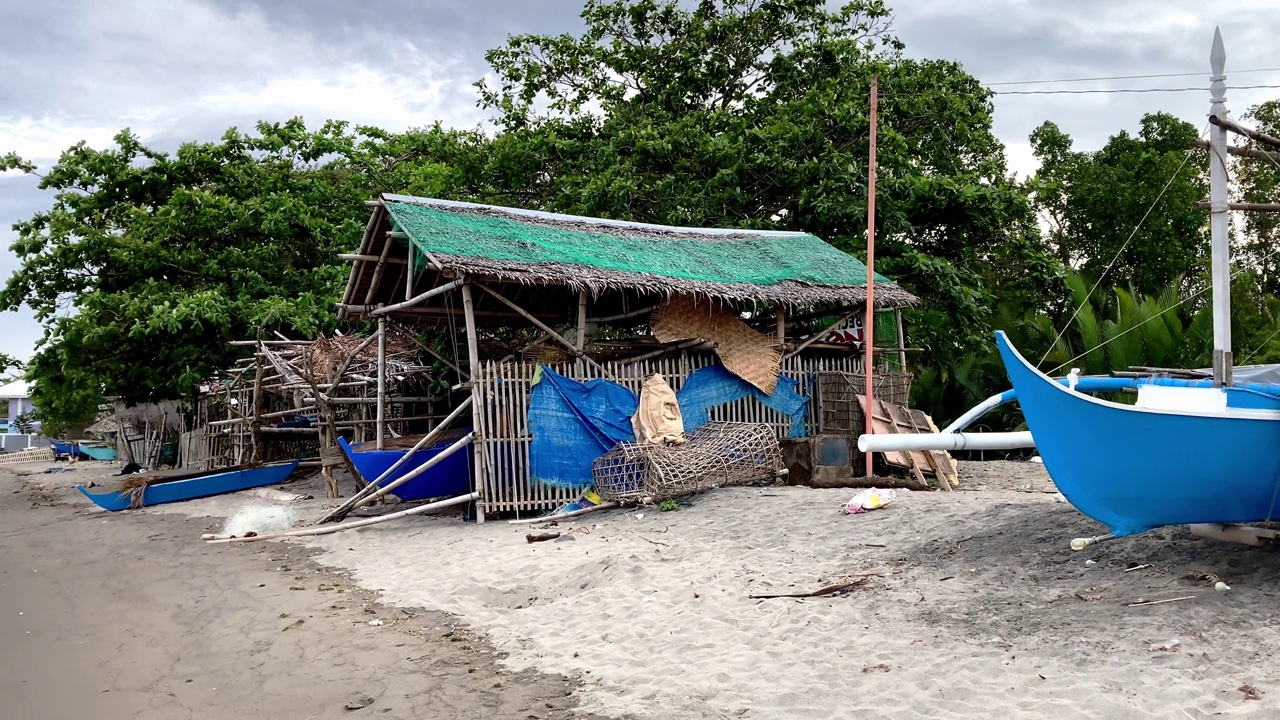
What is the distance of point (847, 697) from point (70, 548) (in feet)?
34.5

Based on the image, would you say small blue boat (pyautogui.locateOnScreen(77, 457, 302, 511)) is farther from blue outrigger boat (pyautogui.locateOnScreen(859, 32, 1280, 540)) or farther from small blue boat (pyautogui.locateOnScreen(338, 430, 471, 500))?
blue outrigger boat (pyautogui.locateOnScreen(859, 32, 1280, 540))

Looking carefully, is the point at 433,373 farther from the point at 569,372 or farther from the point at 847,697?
the point at 847,697

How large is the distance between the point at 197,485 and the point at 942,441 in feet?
41.4

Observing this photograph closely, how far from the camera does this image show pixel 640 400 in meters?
10.9

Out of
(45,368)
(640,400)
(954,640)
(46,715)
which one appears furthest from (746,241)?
(45,368)

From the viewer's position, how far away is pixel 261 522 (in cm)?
1155

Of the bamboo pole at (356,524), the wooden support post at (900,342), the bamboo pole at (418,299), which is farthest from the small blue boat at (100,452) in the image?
the wooden support post at (900,342)

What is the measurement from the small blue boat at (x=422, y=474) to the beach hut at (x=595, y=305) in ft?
1.41

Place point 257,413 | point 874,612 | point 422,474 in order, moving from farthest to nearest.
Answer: point 257,413 → point 422,474 → point 874,612

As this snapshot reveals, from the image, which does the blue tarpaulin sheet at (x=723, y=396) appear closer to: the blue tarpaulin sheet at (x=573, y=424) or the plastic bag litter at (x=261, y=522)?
the blue tarpaulin sheet at (x=573, y=424)

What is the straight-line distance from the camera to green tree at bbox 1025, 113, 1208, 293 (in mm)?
18516

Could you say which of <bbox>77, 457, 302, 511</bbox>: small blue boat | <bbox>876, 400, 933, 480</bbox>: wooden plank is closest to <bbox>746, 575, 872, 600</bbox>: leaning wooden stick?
Answer: <bbox>876, 400, 933, 480</bbox>: wooden plank

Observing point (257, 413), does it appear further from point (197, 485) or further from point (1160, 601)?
point (1160, 601)

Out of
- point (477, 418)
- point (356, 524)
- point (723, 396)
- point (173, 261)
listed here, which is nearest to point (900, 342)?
point (723, 396)
